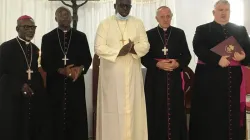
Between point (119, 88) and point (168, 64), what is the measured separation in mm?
676

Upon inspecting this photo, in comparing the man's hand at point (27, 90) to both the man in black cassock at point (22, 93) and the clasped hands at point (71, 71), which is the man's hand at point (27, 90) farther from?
the clasped hands at point (71, 71)

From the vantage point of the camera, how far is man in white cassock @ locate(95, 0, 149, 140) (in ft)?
13.1

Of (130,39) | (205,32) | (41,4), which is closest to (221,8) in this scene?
(205,32)

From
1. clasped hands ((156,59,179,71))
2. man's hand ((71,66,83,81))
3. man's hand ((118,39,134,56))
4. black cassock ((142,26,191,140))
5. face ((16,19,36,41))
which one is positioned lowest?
black cassock ((142,26,191,140))

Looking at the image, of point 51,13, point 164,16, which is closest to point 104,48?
point 164,16

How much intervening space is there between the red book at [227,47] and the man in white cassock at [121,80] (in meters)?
0.90

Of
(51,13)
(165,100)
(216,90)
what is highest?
(51,13)

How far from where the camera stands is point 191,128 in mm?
4414

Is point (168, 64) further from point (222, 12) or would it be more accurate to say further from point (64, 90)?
point (64, 90)

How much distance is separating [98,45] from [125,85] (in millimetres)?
588

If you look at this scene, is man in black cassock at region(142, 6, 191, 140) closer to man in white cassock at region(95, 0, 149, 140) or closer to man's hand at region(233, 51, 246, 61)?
man in white cassock at region(95, 0, 149, 140)

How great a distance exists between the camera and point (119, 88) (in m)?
4.03

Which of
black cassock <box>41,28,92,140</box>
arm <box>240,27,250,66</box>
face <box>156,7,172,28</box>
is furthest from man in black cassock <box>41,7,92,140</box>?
arm <box>240,27,250,66</box>

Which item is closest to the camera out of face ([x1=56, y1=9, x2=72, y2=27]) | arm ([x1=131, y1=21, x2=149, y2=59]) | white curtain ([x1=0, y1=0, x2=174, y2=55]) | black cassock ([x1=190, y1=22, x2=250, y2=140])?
arm ([x1=131, y1=21, x2=149, y2=59])
